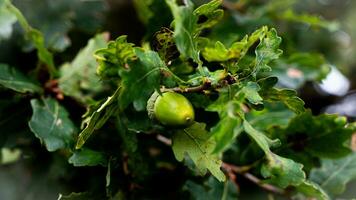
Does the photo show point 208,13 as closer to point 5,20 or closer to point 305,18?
point 5,20

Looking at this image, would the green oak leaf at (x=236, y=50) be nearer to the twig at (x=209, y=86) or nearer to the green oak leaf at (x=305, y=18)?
the twig at (x=209, y=86)

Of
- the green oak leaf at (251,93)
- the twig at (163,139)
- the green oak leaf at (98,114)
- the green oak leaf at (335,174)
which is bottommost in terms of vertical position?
the green oak leaf at (335,174)

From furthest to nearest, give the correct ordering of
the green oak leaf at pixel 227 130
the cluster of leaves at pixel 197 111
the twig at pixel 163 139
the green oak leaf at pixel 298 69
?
the green oak leaf at pixel 298 69 < the twig at pixel 163 139 < the cluster of leaves at pixel 197 111 < the green oak leaf at pixel 227 130

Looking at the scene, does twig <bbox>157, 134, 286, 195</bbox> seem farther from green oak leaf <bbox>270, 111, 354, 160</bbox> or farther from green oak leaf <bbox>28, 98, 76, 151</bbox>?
green oak leaf <bbox>28, 98, 76, 151</bbox>

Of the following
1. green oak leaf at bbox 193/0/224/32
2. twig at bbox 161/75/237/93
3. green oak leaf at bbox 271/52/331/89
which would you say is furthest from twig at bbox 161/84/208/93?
green oak leaf at bbox 271/52/331/89

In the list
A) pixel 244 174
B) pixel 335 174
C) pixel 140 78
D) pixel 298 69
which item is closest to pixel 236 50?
pixel 140 78

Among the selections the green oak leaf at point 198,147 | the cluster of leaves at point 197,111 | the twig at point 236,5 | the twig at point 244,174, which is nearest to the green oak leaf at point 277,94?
the cluster of leaves at point 197,111

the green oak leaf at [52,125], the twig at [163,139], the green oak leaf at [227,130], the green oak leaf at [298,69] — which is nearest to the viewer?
the green oak leaf at [227,130]
